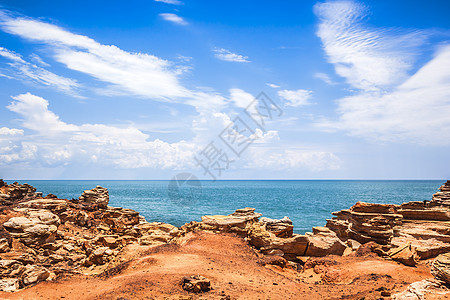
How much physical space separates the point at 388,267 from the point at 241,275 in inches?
371

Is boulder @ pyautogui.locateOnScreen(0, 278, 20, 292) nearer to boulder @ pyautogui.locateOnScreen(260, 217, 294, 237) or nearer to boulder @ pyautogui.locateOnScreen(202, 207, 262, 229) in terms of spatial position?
boulder @ pyautogui.locateOnScreen(202, 207, 262, 229)

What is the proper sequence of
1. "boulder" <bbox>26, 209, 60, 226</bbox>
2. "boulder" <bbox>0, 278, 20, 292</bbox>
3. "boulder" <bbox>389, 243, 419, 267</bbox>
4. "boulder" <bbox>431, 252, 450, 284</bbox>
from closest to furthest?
1. "boulder" <bbox>431, 252, 450, 284</bbox>
2. "boulder" <bbox>0, 278, 20, 292</bbox>
3. "boulder" <bbox>389, 243, 419, 267</bbox>
4. "boulder" <bbox>26, 209, 60, 226</bbox>

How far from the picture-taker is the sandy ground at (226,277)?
12.3 metres

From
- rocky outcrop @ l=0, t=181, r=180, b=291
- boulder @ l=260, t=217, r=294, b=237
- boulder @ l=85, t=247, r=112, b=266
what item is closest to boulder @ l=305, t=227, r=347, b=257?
boulder @ l=260, t=217, r=294, b=237

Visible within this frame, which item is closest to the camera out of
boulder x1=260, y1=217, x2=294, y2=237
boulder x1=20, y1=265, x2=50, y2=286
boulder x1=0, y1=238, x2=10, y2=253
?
boulder x1=20, y1=265, x2=50, y2=286

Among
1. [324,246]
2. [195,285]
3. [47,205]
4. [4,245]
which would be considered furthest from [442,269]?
[47,205]

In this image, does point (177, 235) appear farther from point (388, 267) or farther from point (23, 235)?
point (388, 267)

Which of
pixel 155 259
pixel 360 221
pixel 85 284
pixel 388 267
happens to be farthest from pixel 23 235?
pixel 360 221

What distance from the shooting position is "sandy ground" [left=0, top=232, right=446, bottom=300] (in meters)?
12.3

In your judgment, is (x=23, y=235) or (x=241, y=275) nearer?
(x=241, y=275)

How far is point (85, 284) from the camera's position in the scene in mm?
14039

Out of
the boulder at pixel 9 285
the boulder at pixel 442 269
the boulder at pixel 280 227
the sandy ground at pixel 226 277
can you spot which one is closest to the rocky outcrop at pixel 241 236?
the boulder at pixel 280 227

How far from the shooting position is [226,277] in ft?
48.3

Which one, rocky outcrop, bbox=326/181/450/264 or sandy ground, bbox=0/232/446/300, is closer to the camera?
sandy ground, bbox=0/232/446/300
